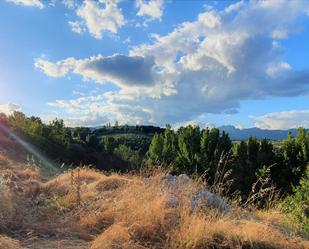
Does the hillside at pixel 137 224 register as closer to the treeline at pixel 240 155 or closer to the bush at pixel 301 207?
the bush at pixel 301 207

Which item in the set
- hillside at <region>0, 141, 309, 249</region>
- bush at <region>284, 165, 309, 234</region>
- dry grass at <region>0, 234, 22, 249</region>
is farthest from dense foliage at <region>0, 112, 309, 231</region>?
dry grass at <region>0, 234, 22, 249</region>

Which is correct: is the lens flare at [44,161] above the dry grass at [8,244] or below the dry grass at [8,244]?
above

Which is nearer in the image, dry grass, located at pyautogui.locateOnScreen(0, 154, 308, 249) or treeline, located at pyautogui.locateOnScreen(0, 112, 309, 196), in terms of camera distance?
dry grass, located at pyautogui.locateOnScreen(0, 154, 308, 249)

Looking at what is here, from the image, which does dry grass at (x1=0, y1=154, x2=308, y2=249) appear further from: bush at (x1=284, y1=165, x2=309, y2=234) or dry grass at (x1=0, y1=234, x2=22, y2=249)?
bush at (x1=284, y1=165, x2=309, y2=234)

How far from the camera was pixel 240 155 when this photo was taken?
39031 mm

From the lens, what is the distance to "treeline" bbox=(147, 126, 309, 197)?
33844 mm

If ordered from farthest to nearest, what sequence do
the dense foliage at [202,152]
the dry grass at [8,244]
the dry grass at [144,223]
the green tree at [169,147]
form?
1. the green tree at [169,147]
2. the dense foliage at [202,152]
3. the dry grass at [144,223]
4. the dry grass at [8,244]

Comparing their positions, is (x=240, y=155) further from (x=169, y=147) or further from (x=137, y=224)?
(x=137, y=224)

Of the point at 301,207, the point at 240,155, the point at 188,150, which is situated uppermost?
the point at 188,150

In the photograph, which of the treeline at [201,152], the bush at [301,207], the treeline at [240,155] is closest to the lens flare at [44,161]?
the treeline at [201,152]

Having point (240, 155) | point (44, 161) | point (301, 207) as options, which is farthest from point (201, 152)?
point (301, 207)

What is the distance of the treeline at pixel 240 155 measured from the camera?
33844mm

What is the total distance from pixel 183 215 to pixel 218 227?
45 cm

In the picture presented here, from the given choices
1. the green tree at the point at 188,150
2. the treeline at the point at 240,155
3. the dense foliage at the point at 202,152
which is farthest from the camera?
the green tree at the point at 188,150
